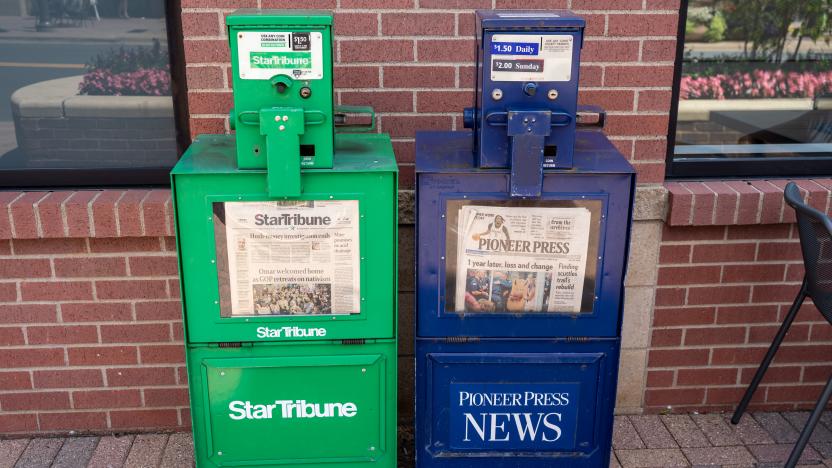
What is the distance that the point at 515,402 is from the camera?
2.91 metres

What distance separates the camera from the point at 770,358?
11.3 feet

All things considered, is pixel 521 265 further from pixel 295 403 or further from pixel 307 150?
pixel 295 403

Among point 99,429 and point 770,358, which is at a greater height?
point 770,358

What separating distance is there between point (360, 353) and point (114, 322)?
122 centimetres

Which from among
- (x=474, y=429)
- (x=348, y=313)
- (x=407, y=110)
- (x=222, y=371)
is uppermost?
(x=407, y=110)

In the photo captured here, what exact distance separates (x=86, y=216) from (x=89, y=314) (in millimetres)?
452

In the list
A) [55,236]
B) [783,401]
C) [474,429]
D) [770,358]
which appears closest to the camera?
[474,429]

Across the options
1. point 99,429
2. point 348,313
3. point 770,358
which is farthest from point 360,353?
point 770,358

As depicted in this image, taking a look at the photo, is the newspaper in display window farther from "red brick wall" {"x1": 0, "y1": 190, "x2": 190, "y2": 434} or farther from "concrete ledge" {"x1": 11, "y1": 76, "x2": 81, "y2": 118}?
"concrete ledge" {"x1": 11, "y1": 76, "x2": 81, "y2": 118}

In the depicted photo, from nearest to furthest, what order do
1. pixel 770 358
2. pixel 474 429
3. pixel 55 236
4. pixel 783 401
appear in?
pixel 474 429, pixel 55 236, pixel 770 358, pixel 783 401

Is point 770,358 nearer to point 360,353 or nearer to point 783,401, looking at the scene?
point 783,401

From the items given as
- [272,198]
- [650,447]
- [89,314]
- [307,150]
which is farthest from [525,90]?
[89,314]

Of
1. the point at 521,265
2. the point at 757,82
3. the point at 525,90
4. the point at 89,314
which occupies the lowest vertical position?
the point at 89,314

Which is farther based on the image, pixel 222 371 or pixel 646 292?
pixel 646 292
